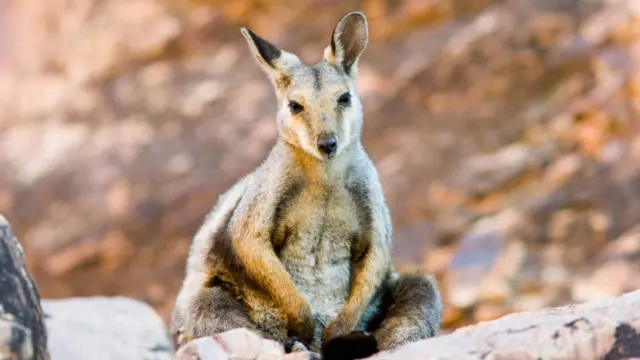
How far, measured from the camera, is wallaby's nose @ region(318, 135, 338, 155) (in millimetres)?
3125

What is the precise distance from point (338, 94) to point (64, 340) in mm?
1483

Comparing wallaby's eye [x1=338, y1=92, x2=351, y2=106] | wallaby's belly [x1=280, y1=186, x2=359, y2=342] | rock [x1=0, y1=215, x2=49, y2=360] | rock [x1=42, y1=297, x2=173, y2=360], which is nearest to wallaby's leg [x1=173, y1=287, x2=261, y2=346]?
wallaby's belly [x1=280, y1=186, x2=359, y2=342]

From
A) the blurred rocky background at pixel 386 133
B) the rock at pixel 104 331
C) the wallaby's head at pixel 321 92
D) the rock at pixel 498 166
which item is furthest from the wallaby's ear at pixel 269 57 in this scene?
the rock at pixel 498 166

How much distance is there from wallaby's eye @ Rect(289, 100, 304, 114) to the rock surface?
0.91m

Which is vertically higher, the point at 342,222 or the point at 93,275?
the point at 93,275

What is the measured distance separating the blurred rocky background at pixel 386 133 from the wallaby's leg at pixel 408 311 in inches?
135

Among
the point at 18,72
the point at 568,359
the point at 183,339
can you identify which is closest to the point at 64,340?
the point at 183,339

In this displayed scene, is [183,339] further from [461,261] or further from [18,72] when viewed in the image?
[18,72]

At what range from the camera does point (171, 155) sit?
766 centimetres

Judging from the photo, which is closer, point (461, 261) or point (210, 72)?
point (461, 261)

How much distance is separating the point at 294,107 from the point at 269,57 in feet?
0.73

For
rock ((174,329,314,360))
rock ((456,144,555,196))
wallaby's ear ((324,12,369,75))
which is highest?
rock ((456,144,555,196))

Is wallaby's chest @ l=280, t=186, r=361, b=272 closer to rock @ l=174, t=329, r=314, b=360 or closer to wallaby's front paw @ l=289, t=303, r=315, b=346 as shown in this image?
wallaby's front paw @ l=289, t=303, r=315, b=346

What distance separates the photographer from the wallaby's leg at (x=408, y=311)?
3090 mm
